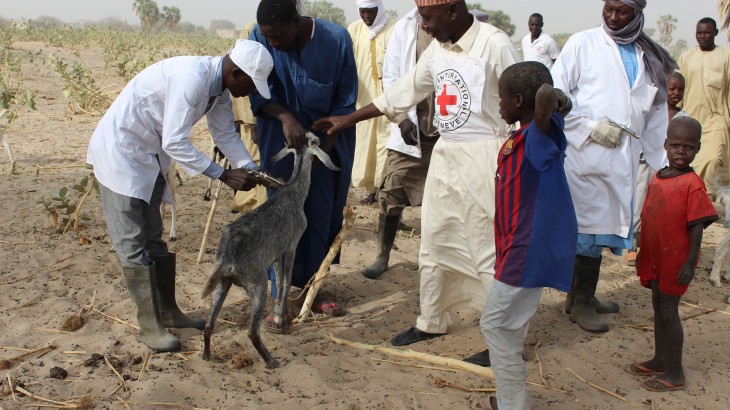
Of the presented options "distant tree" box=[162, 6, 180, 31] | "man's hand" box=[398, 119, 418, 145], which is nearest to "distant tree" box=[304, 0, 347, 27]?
"distant tree" box=[162, 6, 180, 31]

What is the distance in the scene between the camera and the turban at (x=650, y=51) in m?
4.62

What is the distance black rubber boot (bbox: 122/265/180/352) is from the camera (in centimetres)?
412

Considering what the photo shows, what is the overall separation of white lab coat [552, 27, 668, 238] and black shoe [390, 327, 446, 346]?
1.36m

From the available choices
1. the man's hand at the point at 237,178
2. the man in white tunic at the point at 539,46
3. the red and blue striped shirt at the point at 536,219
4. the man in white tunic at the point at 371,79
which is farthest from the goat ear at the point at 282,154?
the man in white tunic at the point at 539,46

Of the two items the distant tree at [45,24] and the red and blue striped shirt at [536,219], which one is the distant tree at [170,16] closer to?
the distant tree at [45,24]

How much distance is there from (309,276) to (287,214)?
0.86 meters

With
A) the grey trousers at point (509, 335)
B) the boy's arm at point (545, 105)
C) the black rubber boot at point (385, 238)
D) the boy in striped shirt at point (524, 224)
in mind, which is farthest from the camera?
the black rubber boot at point (385, 238)

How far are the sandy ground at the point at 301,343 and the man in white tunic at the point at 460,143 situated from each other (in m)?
0.60

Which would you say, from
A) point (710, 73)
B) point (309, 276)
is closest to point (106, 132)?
point (309, 276)

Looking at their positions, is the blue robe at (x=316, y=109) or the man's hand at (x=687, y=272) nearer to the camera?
the man's hand at (x=687, y=272)

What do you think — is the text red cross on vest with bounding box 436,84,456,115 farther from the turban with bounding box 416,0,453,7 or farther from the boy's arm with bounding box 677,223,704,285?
the boy's arm with bounding box 677,223,704,285

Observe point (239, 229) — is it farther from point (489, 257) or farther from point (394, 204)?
point (394, 204)

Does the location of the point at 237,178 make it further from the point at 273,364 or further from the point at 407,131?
the point at 407,131

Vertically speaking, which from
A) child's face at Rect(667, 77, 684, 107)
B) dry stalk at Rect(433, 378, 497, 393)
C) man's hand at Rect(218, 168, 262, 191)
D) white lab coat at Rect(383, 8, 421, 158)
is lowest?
dry stalk at Rect(433, 378, 497, 393)
